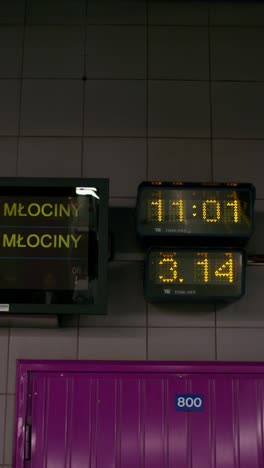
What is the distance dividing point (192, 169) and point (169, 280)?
771 mm

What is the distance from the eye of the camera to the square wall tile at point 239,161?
3311 millimetres

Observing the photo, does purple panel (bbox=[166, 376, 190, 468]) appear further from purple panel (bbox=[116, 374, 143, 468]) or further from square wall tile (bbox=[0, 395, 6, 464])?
square wall tile (bbox=[0, 395, 6, 464])

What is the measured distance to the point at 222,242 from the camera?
10.0 feet

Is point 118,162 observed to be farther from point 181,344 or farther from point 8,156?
point 181,344

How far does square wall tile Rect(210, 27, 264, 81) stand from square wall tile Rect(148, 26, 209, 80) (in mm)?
65

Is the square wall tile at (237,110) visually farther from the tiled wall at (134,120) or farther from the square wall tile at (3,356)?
the square wall tile at (3,356)

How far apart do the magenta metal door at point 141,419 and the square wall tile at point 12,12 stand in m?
2.21

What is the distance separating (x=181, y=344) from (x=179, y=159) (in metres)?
1.11

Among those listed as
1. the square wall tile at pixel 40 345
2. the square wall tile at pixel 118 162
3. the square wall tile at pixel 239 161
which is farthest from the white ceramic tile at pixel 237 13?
the square wall tile at pixel 40 345

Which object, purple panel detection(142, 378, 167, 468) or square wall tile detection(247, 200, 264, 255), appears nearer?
purple panel detection(142, 378, 167, 468)

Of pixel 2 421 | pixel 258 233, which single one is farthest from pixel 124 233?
pixel 2 421

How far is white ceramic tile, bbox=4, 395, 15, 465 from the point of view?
297 cm

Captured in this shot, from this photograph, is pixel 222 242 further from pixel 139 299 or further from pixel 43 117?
pixel 43 117

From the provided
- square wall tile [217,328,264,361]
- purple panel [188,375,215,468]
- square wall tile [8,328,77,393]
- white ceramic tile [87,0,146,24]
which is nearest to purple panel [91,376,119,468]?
square wall tile [8,328,77,393]
